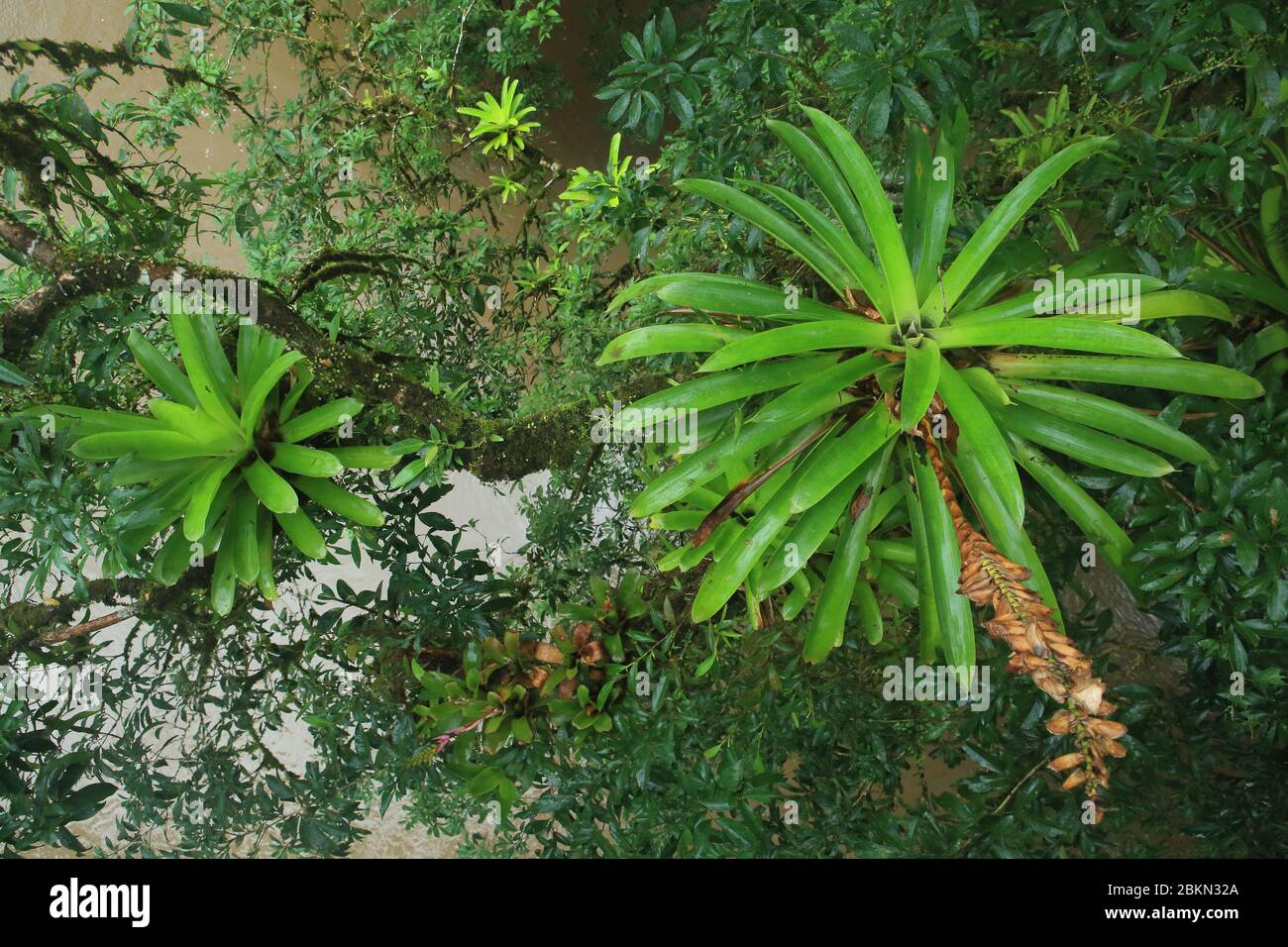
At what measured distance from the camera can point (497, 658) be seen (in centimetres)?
235

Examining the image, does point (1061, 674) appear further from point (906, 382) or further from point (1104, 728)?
point (906, 382)

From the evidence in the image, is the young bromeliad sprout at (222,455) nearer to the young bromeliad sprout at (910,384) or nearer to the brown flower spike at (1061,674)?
the young bromeliad sprout at (910,384)

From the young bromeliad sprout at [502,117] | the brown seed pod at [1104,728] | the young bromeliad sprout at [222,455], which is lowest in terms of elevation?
the brown seed pod at [1104,728]

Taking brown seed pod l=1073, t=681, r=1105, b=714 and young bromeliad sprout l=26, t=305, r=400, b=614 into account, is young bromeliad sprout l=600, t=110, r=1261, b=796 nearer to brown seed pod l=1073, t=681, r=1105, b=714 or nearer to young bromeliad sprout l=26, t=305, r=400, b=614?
brown seed pod l=1073, t=681, r=1105, b=714

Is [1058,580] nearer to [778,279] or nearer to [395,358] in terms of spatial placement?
[778,279]

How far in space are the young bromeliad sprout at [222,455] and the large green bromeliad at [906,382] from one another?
0.77 meters

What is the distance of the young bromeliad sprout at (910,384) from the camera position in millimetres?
1610

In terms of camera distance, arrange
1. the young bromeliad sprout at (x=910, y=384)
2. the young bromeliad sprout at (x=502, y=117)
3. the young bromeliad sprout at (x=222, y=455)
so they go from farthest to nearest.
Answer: the young bromeliad sprout at (x=502, y=117) < the young bromeliad sprout at (x=222, y=455) < the young bromeliad sprout at (x=910, y=384)

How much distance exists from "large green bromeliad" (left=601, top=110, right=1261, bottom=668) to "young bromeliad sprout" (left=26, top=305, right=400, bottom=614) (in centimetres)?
77

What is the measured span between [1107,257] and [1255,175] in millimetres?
316

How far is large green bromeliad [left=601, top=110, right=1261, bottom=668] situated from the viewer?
1.61 m

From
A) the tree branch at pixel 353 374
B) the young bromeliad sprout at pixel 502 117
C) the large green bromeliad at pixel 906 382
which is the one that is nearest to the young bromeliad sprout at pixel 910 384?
the large green bromeliad at pixel 906 382

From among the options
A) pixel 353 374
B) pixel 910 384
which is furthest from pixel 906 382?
pixel 353 374
